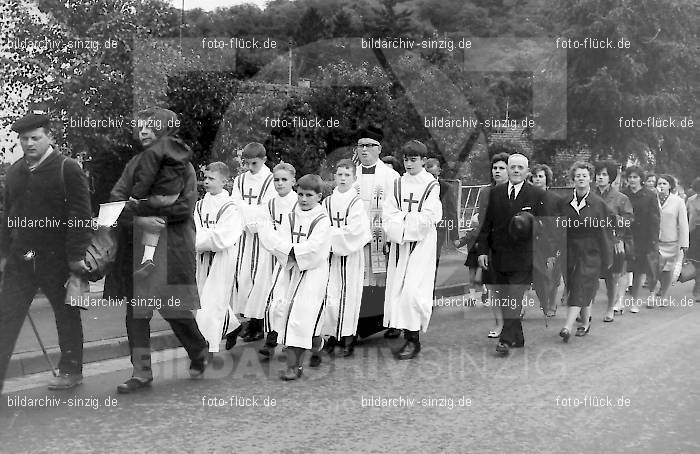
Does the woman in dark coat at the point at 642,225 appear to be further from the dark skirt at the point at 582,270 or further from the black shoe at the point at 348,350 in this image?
the black shoe at the point at 348,350

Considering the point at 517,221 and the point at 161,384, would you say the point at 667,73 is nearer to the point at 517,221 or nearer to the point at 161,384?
the point at 517,221

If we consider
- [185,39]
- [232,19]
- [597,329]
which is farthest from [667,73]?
[232,19]

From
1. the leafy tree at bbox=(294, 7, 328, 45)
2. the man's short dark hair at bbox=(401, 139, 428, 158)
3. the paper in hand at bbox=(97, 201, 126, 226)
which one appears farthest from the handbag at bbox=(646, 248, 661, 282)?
the leafy tree at bbox=(294, 7, 328, 45)

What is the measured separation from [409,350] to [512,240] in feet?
4.80

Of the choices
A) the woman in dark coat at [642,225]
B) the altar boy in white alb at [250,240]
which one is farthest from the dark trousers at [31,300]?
the woman in dark coat at [642,225]

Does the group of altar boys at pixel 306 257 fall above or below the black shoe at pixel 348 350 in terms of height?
above

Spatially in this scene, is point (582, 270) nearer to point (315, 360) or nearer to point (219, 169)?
point (315, 360)

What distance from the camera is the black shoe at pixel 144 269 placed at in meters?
6.56

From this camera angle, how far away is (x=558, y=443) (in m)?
5.41

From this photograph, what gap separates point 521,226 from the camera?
8.44 m

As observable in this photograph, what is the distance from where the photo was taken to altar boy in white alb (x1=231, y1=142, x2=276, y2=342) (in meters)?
8.95

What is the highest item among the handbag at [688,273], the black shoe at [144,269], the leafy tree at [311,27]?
the leafy tree at [311,27]

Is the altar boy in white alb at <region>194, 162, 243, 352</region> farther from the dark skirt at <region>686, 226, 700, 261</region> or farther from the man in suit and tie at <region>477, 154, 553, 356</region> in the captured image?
the dark skirt at <region>686, 226, 700, 261</region>

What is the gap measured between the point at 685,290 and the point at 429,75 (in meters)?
11.4
